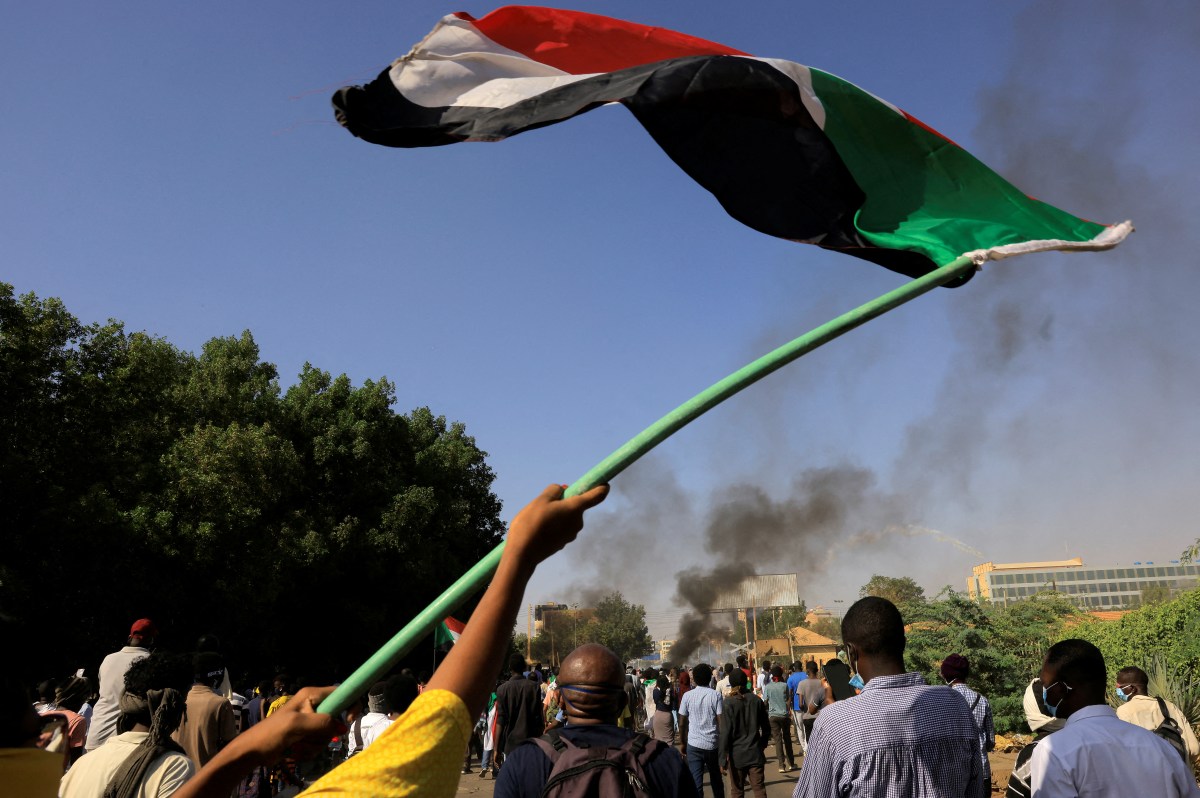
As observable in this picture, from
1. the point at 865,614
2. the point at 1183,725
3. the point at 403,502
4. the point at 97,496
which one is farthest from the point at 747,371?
the point at 403,502

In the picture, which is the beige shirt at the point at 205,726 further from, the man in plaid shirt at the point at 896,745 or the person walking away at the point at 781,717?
the person walking away at the point at 781,717

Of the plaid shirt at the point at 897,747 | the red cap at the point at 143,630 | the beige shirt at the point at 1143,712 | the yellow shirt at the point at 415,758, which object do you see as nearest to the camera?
the yellow shirt at the point at 415,758

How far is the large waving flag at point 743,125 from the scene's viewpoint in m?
3.57

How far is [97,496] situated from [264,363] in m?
9.42

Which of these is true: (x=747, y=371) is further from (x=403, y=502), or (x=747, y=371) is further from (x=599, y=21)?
(x=403, y=502)

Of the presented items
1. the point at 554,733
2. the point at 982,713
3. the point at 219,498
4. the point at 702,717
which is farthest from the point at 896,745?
the point at 219,498

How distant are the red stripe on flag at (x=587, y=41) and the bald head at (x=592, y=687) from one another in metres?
2.29

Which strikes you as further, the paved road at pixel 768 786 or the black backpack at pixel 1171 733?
the paved road at pixel 768 786

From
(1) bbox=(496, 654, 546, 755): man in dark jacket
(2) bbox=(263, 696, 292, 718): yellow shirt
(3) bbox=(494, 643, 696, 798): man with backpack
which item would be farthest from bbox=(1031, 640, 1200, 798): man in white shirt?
(1) bbox=(496, 654, 546, 755): man in dark jacket

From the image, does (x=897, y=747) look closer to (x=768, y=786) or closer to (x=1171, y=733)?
(x=1171, y=733)

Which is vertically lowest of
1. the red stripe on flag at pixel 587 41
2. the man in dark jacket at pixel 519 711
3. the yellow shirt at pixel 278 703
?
the man in dark jacket at pixel 519 711

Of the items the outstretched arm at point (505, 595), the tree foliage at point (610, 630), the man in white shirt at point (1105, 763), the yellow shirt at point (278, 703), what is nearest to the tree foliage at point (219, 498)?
the yellow shirt at point (278, 703)

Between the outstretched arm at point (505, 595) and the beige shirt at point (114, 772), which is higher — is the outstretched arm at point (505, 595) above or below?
above

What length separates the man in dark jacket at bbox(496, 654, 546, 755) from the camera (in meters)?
10.4
